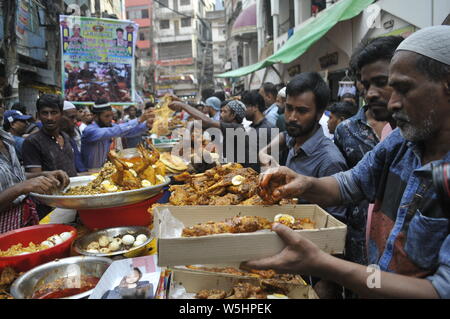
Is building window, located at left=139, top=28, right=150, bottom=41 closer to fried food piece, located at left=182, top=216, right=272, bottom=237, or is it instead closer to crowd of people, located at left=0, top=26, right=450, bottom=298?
crowd of people, located at left=0, top=26, right=450, bottom=298

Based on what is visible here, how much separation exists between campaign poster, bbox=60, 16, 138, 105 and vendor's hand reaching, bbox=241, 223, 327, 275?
4.89 metres

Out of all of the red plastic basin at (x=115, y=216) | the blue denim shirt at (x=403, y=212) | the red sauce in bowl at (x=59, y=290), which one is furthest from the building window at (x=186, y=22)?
the red sauce in bowl at (x=59, y=290)

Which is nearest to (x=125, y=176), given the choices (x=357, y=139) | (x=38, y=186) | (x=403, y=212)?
(x=38, y=186)

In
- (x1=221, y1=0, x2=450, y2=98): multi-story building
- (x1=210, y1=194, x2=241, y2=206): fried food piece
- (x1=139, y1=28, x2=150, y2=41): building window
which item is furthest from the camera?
(x1=139, y1=28, x2=150, y2=41): building window

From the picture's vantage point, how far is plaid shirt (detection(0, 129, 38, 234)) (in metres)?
2.27

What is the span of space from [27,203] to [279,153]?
9.31ft

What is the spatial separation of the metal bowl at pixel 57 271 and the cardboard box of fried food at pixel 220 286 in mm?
423

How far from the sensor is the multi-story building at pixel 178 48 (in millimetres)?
44594

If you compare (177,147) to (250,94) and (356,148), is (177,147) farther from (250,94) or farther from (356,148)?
(356,148)

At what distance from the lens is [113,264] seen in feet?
5.05

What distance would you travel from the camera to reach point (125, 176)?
234 cm

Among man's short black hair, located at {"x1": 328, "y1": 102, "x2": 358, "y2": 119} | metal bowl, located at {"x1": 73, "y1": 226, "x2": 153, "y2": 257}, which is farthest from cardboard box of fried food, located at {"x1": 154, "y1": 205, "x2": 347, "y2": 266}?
man's short black hair, located at {"x1": 328, "y1": 102, "x2": 358, "y2": 119}
